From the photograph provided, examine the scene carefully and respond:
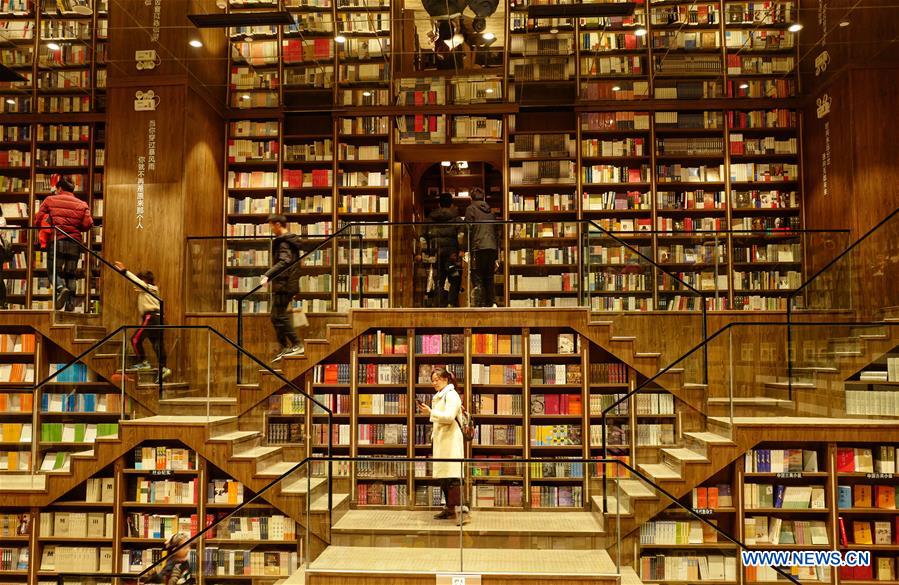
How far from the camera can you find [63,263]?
774cm

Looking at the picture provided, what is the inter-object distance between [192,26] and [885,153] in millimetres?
8190

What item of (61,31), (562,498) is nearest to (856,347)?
(562,498)

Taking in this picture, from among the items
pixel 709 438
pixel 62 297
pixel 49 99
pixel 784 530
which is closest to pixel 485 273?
pixel 709 438

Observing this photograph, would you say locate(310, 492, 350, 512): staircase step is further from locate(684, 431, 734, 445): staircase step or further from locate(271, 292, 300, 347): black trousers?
locate(684, 431, 734, 445): staircase step

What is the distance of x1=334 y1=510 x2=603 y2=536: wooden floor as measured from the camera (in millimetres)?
5938

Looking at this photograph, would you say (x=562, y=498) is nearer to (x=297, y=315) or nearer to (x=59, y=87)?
(x=297, y=315)

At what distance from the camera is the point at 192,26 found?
8898mm

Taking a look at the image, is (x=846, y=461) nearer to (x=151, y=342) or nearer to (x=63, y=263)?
(x=151, y=342)

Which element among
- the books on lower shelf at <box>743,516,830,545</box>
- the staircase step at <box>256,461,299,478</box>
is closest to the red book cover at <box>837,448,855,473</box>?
the books on lower shelf at <box>743,516,830,545</box>

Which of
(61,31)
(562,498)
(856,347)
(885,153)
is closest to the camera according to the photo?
(562,498)

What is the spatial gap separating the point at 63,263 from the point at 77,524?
262 cm

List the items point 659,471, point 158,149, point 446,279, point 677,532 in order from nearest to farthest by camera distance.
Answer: point 677,532 < point 659,471 < point 446,279 < point 158,149

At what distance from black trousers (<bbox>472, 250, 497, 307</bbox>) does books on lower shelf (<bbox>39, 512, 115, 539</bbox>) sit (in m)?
4.13

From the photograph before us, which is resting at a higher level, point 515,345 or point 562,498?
point 515,345
